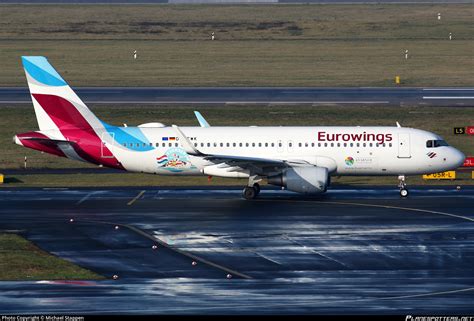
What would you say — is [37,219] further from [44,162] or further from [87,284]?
[44,162]

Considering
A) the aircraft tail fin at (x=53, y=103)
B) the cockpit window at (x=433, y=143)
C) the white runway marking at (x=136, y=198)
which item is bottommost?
the white runway marking at (x=136, y=198)

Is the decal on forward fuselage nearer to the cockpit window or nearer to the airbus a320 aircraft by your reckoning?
the airbus a320 aircraft

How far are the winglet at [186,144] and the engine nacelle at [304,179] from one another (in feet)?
16.1

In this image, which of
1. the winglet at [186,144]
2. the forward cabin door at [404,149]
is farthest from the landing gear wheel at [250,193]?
the forward cabin door at [404,149]

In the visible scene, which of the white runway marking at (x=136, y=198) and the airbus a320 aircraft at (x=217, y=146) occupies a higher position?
the airbus a320 aircraft at (x=217, y=146)

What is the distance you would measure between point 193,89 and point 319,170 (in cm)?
4637

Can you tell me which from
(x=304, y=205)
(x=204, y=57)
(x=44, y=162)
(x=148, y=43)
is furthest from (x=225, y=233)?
(x=148, y=43)

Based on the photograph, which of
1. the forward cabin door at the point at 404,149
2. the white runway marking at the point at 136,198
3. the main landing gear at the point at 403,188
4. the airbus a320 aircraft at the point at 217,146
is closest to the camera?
the white runway marking at the point at 136,198

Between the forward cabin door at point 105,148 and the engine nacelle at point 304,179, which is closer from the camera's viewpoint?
the engine nacelle at point 304,179

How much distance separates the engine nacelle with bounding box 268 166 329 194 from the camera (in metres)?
54.2

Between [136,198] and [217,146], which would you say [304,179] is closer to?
[217,146]

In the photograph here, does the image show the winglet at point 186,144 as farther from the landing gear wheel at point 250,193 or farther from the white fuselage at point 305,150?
the landing gear wheel at point 250,193

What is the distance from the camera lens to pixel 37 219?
50.4 metres

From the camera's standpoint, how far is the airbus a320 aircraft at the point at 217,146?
56.8m
